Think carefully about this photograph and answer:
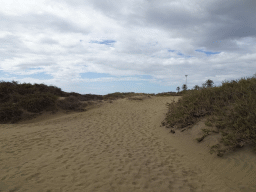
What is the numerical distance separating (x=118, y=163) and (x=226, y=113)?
185 inches

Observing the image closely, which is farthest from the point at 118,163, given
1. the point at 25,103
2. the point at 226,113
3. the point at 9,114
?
the point at 25,103

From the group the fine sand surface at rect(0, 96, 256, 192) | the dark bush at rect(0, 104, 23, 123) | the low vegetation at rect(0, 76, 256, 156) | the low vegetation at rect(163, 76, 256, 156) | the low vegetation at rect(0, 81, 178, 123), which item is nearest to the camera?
the fine sand surface at rect(0, 96, 256, 192)

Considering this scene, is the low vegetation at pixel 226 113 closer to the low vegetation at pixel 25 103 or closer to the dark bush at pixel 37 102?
the low vegetation at pixel 25 103

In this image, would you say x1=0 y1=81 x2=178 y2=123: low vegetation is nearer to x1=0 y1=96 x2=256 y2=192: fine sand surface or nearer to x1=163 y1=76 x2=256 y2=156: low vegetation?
x1=0 y1=96 x2=256 y2=192: fine sand surface

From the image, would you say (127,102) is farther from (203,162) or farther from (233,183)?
(233,183)

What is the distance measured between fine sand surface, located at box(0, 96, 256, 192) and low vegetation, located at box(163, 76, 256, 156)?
41cm

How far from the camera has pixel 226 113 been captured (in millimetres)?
6812

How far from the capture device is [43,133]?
9117 millimetres

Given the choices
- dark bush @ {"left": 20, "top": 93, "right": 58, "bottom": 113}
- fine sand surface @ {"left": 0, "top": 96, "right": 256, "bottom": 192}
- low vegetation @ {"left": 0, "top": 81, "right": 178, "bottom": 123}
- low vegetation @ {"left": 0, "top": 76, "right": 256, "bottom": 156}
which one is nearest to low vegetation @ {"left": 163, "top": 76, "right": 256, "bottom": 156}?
low vegetation @ {"left": 0, "top": 76, "right": 256, "bottom": 156}

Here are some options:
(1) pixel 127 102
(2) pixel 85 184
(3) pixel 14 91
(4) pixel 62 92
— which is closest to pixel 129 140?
(2) pixel 85 184

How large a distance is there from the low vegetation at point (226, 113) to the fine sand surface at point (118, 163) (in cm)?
41

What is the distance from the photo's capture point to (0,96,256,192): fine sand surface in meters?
4.34

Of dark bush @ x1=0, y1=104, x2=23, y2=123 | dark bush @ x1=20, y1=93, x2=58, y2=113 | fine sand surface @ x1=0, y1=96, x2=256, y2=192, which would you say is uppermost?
dark bush @ x1=20, y1=93, x2=58, y2=113

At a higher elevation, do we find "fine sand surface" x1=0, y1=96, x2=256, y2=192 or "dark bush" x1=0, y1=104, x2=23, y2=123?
"dark bush" x1=0, y1=104, x2=23, y2=123
